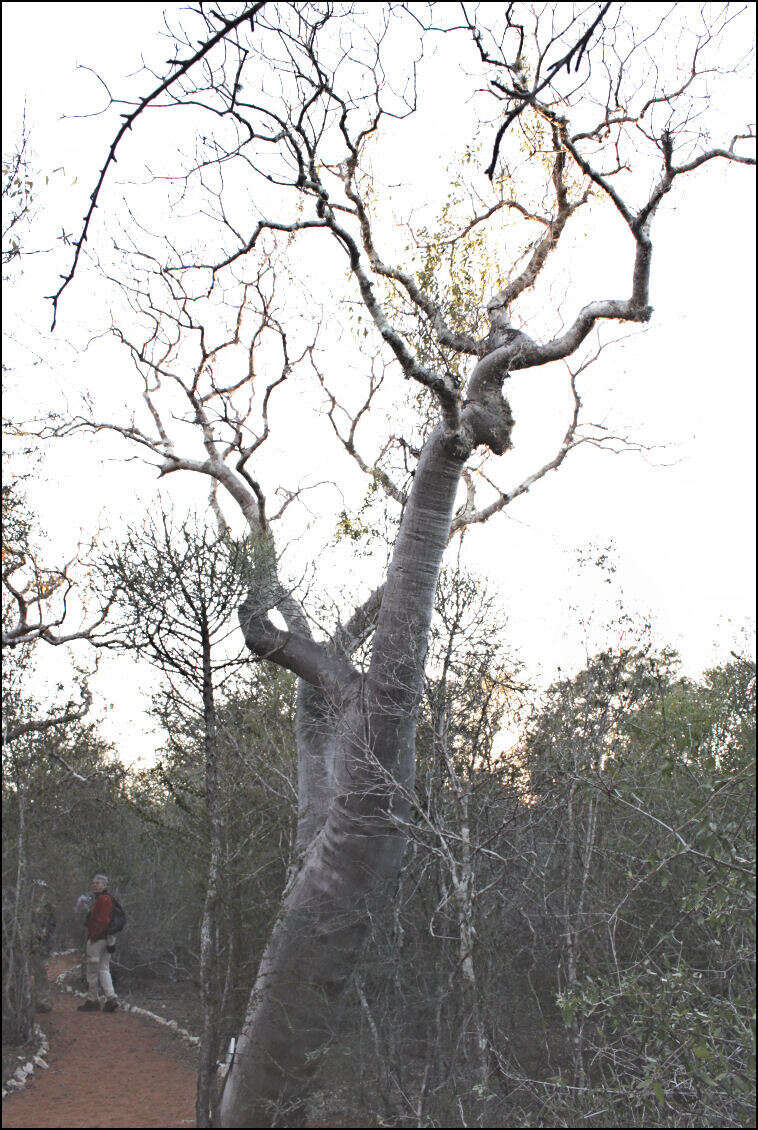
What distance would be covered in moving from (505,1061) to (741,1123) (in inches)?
70.7

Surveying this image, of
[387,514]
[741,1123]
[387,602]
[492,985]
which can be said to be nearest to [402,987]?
[492,985]

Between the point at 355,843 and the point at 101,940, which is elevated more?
the point at 355,843

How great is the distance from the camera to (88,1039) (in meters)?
8.00

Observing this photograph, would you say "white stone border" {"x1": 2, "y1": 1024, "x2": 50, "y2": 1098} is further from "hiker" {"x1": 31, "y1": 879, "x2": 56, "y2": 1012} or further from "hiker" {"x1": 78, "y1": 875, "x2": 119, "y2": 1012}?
"hiker" {"x1": 78, "y1": 875, "x2": 119, "y2": 1012}

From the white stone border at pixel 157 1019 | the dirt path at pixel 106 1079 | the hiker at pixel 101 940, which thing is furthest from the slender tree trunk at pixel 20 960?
the white stone border at pixel 157 1019

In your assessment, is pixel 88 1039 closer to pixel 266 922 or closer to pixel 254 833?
pixel 266 922

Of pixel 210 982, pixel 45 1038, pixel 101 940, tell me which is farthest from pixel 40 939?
pixel 210 982

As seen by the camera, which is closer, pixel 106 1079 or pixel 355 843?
pixel 355 843

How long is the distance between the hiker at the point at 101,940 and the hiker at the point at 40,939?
430 millimetres

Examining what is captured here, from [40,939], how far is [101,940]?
132 centimetres

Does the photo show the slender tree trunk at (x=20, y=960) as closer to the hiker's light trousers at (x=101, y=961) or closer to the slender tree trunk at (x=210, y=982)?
the hiker's light trousers at (x=101, y=961)

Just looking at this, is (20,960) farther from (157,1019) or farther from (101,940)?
(157,1019)

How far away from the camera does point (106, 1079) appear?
21.6 feet

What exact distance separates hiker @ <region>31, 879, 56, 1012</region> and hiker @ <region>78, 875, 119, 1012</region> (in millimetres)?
430
